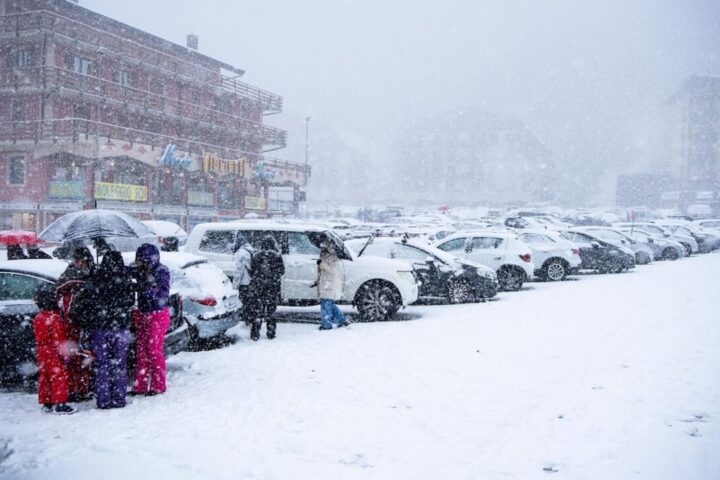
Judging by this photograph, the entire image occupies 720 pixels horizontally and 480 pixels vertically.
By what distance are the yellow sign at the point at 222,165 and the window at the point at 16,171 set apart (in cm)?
1121

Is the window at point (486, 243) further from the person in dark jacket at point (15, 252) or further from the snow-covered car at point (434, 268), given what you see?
the person in dark jacket at point (15, 252)

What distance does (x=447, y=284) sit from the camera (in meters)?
13.2

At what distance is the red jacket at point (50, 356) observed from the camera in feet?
19.5

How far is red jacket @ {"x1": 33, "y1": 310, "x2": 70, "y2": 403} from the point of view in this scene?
5945 millimetres

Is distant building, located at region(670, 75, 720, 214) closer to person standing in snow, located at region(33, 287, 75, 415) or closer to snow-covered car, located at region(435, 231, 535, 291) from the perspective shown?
snow-covered car, located at region(435, 231, 535, 291)

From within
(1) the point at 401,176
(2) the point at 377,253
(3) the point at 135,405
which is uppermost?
(1) the point at 401,176

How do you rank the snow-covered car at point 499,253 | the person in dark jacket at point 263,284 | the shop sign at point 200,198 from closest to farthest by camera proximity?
1. the person in dark jacket at point 263,284
2. the snow-covered car at point 499,253
3. the shop sign at point 200,198

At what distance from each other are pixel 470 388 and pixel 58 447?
401cm

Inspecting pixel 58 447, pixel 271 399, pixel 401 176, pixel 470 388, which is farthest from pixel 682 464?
pixel 401 176

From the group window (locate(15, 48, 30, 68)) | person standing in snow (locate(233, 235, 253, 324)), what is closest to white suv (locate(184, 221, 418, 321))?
person standing in snow (locate(233, 235, 253, 324))

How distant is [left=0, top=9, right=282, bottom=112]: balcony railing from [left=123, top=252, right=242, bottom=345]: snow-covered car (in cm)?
2952

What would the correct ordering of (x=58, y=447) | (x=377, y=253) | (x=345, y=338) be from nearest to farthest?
(x=58, y=447) → (x=345, y=338) → (x=377, y=253)

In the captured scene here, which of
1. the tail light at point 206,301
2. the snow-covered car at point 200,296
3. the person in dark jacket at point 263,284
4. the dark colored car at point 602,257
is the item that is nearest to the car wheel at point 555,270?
the dark colored car at point 602,257

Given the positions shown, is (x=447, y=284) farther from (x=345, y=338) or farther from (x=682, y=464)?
(x=682, y=464)
